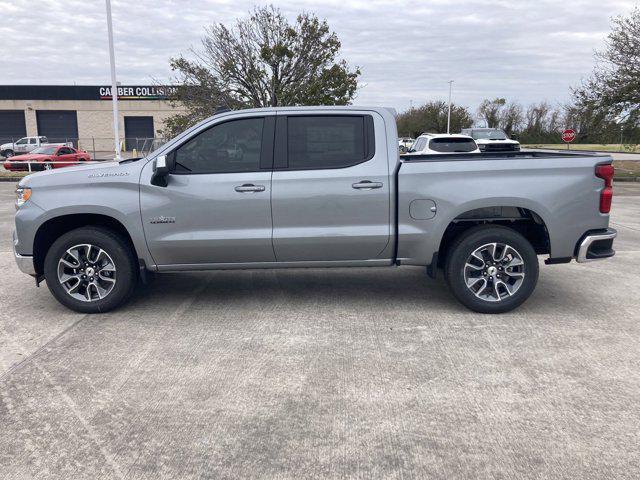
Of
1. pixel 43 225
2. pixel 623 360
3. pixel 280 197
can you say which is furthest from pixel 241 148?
pixel 623 360

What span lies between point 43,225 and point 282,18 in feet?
56.9

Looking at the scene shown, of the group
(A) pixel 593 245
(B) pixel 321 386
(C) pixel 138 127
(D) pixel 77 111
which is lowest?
(B) pixel 321 386

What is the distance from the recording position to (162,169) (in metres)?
5.12

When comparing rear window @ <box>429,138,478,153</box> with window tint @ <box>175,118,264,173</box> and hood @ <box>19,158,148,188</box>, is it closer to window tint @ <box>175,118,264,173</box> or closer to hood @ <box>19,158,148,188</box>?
window tint @ <box>175,118,264,173</box>

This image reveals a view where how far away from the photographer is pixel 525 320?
17.3ft

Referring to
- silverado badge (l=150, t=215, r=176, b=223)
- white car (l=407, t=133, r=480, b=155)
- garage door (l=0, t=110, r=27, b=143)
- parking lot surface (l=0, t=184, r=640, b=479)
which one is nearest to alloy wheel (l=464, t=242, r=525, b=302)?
parking lot surface (l=0, t=184, r=640, b=479)

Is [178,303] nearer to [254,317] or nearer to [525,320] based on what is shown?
[254,317]

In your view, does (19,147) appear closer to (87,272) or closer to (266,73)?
(266,73)

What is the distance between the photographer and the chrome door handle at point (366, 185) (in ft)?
17.3

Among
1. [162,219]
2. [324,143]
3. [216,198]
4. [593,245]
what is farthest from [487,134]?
[162,219]

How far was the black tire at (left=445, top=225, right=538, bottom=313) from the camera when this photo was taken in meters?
5.30

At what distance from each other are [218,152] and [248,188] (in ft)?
1.56

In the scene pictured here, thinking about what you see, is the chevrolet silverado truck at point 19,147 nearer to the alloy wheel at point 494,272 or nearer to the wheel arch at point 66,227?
the wheel arch at point 66,227

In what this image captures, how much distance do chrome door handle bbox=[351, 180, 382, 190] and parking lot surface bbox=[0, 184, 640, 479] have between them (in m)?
A: 1.22
